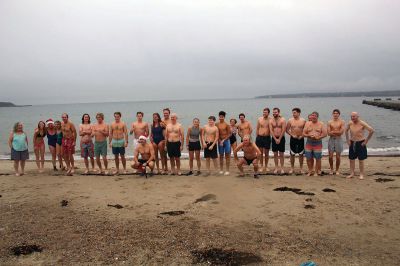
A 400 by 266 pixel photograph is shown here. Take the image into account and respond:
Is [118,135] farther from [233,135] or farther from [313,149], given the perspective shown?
[313,149]

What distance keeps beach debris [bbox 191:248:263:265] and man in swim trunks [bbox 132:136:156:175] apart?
175 inches

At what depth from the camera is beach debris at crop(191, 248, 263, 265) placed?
4004 millimetres

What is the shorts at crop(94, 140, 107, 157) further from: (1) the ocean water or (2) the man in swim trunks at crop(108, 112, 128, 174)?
(1) the ocean water

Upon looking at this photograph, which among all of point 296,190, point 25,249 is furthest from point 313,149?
point 25,249

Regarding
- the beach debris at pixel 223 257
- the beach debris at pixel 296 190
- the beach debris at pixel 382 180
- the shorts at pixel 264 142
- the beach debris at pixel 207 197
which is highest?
the shorts at pixel 264 142

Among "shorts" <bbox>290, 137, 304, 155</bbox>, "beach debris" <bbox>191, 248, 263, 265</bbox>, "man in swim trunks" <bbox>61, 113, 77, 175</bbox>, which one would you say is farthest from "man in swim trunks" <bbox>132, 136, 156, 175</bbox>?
"beach debris" <bbox>191, 248, 263, 265</bbox>

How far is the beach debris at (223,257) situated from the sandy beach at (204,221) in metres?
0.01

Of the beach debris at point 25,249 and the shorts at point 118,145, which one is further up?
the shorts at point 118,145

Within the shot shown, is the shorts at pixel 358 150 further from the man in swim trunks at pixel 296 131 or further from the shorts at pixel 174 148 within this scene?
the shorts at pixel 174 148

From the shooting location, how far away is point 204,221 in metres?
5.25

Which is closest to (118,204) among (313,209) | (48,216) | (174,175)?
(48,216)

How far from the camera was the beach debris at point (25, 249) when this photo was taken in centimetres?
430

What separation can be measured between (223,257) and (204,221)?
46.0 inches

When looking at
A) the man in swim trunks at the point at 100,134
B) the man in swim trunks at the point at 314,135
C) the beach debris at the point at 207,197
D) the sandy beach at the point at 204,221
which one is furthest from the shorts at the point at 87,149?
the man in swim trunks at the point at 314,135
